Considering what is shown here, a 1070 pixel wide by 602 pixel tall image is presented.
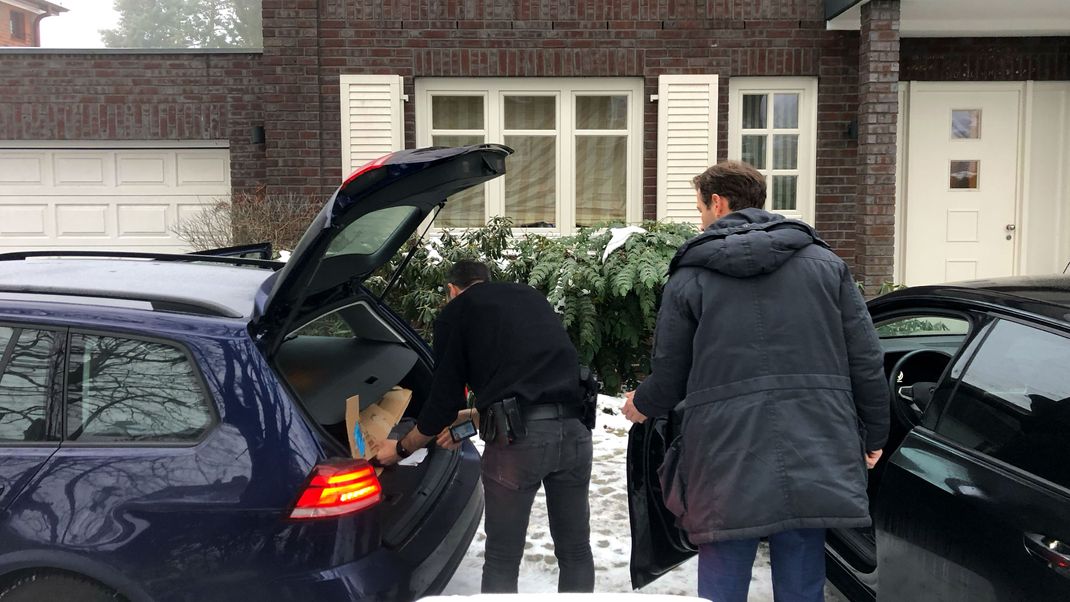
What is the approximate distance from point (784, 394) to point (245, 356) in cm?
156

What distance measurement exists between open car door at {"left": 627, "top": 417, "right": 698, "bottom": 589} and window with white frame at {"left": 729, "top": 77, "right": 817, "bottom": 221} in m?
6.99

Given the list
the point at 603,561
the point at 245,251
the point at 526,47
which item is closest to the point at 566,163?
the point at 526,47

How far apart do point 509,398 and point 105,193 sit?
8660mm

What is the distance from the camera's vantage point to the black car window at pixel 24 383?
2.69 metres

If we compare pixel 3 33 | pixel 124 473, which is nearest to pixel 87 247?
pixel 124 473

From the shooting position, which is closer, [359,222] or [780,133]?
[359,222]

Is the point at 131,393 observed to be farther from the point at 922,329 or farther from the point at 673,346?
the point at 922,329

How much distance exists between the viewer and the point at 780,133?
977 centimetres

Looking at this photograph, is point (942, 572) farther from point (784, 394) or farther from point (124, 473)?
point (124, 473)

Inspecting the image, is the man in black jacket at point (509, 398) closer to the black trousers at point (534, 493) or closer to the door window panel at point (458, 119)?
the black trousers at point (534, 493)

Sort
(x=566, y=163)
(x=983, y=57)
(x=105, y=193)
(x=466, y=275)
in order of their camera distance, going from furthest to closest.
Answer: (x=105, y=193), (x=566, y=163), (x=983, y=57), (x=466, y=275)

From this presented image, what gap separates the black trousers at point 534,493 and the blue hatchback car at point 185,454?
31cm

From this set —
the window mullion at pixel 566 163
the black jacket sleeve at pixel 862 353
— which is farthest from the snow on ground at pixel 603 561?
the window mullion at pixel 566 163

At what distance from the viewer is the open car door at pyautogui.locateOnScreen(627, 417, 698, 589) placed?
309 cm
